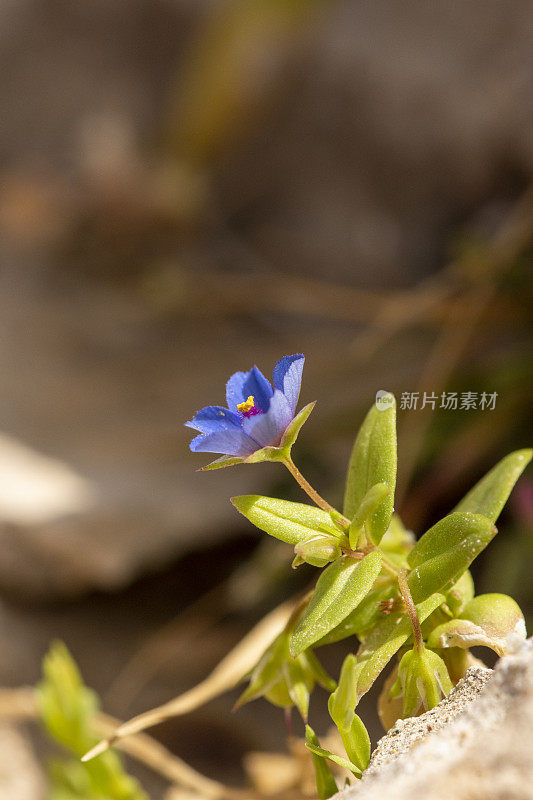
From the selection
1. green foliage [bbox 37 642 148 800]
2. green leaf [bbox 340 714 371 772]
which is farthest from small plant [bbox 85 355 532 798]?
green foliage [bbox 37 642 148 800]

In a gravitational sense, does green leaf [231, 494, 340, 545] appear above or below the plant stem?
above

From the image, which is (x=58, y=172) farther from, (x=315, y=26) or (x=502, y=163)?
(x=502, y=163)

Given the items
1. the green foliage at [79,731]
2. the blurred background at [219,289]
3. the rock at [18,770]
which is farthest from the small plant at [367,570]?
the rock at [18,770]

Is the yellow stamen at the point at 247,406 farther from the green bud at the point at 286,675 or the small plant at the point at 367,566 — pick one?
the green bud at the point at 286,675

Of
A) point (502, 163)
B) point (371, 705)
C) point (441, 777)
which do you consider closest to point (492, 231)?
→ point (502, 163)

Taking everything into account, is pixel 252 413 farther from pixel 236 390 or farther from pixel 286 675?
pixel 286 675

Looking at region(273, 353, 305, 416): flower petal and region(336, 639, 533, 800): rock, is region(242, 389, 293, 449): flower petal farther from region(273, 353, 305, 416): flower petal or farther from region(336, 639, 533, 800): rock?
region(336, 639, 533, 800): rock

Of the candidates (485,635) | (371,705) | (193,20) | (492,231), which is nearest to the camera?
(485,635)
